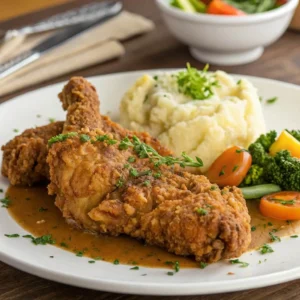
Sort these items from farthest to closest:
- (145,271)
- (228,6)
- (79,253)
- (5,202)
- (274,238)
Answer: (228,6)
(5,202)
(274,238)
(79,253)
(145,271)

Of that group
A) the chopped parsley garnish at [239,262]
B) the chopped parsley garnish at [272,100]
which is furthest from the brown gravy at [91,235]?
the chopped parsley garnish at [272,100]

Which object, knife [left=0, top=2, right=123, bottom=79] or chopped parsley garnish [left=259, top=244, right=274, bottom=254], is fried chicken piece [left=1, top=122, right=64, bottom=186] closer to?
chopped parsley garnish [left=259, top=244, right=274, bottom=254]

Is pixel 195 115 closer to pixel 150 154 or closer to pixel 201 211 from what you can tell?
pixel 150 154

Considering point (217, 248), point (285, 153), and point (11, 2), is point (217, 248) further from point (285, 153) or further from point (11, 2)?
point (11, 2)

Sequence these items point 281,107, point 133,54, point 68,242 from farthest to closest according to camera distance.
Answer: point 133,54 → point 281,107 → point 68,242

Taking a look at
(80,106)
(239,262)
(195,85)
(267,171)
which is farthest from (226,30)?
(239,262)

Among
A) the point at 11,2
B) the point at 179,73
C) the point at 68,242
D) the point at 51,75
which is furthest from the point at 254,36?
the point at 11,2
